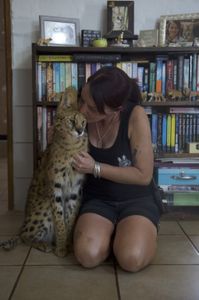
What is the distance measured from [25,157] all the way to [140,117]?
1.02 metres

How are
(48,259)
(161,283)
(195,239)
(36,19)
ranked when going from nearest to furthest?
(161,283) < (48,259) < (195,239) < (36,19)

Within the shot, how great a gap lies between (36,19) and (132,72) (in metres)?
0.67

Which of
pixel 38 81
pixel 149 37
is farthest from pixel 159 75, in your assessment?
pixel 38 81

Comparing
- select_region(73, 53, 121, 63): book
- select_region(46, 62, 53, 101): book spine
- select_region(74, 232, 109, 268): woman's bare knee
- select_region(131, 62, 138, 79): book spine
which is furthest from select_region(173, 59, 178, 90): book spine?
select_region(74, 232, 109, 268): woman's bare knee

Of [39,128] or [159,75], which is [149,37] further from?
[39,128]

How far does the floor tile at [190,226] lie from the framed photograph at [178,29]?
3.39ft

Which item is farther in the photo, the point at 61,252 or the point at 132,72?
the point at 132,72

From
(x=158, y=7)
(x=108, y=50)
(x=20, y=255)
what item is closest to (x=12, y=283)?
(x=20, y=255)

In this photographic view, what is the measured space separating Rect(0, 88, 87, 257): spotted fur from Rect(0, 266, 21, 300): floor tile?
7.9 inches

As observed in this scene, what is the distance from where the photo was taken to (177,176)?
2.21 metres

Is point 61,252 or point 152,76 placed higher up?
point 152,76

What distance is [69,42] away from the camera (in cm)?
227

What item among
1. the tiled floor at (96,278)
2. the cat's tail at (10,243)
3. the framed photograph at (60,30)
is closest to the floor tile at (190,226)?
the tiled floor at (96,278)

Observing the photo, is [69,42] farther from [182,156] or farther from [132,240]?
[132,240]
